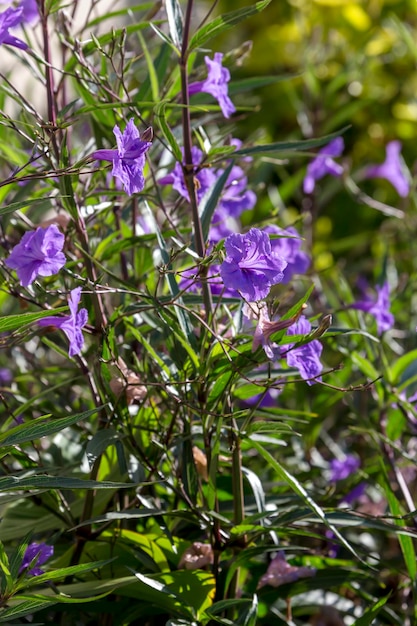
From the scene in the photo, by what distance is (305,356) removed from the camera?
2.67 ft

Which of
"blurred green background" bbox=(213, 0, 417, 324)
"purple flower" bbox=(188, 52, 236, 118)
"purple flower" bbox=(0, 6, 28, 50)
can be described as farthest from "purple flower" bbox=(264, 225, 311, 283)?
"blurred green background" bbox=(213, 0, 417, 324)

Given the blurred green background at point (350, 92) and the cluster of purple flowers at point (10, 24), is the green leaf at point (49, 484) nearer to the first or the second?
the cluster of purple flowers at point (10, 24)

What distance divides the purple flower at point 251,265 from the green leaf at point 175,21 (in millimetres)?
271

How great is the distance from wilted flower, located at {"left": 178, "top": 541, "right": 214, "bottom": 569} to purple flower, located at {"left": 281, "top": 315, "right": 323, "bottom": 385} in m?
0.23

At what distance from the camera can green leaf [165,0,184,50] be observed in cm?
86

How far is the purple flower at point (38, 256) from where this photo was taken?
0.76 m

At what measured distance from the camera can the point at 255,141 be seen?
1.14 m

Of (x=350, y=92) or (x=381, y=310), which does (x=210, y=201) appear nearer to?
(x=381, y=310)

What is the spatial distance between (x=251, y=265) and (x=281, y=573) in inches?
16.1

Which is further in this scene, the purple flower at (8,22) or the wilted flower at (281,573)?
the wilted flower at (281,573)

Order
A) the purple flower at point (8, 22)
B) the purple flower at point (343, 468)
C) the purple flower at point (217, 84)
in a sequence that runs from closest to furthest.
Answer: the purple flower at point (8, 22)
the purple flower at point (217, 84)
the purple flower at point (343, 468)

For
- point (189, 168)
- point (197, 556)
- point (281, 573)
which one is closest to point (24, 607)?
point (197, 556)

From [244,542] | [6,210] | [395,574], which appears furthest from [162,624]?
[6,210]

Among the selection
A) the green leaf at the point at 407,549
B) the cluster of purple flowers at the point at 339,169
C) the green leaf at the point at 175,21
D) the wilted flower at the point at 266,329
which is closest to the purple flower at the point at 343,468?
the green leaf at the point at 407,549
